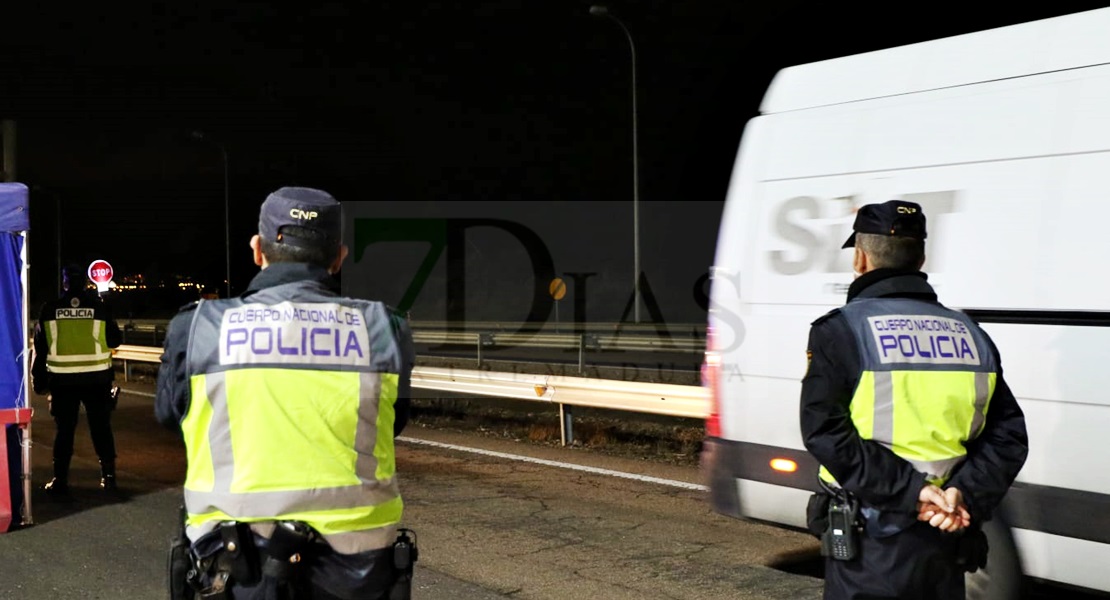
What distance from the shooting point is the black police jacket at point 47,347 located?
28.8 ft

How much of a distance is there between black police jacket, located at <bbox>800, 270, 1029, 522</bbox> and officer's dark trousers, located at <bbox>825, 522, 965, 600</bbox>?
9 cm

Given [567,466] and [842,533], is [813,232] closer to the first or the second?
[842,533]

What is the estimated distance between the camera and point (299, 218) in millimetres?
2795

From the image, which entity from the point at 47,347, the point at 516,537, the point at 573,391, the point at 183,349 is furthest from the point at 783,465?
the point at 47,347

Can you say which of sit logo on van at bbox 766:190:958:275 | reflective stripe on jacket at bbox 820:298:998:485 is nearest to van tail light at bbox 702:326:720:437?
sit logo on van at bbox 766:190:958:275

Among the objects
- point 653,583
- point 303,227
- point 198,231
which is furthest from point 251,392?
point 198,231

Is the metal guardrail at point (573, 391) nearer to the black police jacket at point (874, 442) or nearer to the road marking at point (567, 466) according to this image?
the road marking at point (567, 466)

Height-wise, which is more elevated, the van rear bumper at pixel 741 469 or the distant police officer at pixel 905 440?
the distant police officer at pixel 905 440

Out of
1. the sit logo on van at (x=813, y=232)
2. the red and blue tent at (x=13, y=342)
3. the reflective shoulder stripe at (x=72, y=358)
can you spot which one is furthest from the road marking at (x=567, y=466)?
the red and blue tent at (x=13, y=342)

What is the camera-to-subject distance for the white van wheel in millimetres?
4812

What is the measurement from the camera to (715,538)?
23.1 ft

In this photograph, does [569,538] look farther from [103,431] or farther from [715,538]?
[103,431]

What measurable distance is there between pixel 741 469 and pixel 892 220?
2800mm

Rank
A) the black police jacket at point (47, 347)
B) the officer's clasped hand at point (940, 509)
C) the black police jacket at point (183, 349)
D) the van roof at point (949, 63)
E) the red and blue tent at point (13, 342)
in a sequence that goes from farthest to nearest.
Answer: the black police jacket at point (47, 347), the red and blue tent at point (13, 342), the van roof at point (949, 63), the officer's clasped hand at point (940, 509), the black police jacket at point (183, 349)
